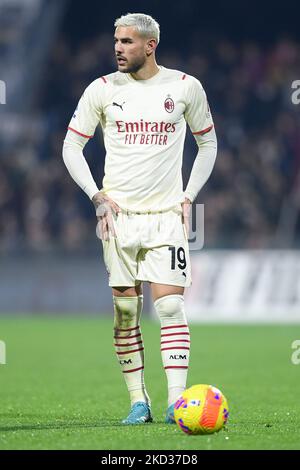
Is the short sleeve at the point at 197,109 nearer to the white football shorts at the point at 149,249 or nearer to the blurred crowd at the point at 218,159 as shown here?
the white football shorts at the point at 149,249

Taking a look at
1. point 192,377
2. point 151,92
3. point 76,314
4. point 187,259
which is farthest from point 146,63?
point 76,314

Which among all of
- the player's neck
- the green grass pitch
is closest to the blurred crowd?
the green grass pitch

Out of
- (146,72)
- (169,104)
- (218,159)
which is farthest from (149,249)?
(218,159)

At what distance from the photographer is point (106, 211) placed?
706cm

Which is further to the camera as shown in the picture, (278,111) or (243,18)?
(243,18)

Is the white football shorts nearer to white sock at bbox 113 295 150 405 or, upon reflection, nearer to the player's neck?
white sock at bbox 113 295 150 405

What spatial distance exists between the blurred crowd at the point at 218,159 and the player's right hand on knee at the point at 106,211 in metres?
12.3

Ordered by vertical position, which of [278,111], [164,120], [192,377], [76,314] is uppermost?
[164,120]

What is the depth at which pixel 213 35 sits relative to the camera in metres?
24.2

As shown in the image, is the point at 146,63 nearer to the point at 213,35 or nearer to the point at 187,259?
the point at 187,259

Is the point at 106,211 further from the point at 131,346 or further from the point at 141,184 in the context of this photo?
the point at 131,346

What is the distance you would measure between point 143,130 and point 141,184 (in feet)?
1.12

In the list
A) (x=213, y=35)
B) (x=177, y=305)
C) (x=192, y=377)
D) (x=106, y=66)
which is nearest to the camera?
(x=177, y=305)

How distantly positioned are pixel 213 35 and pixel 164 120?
17.5 m
